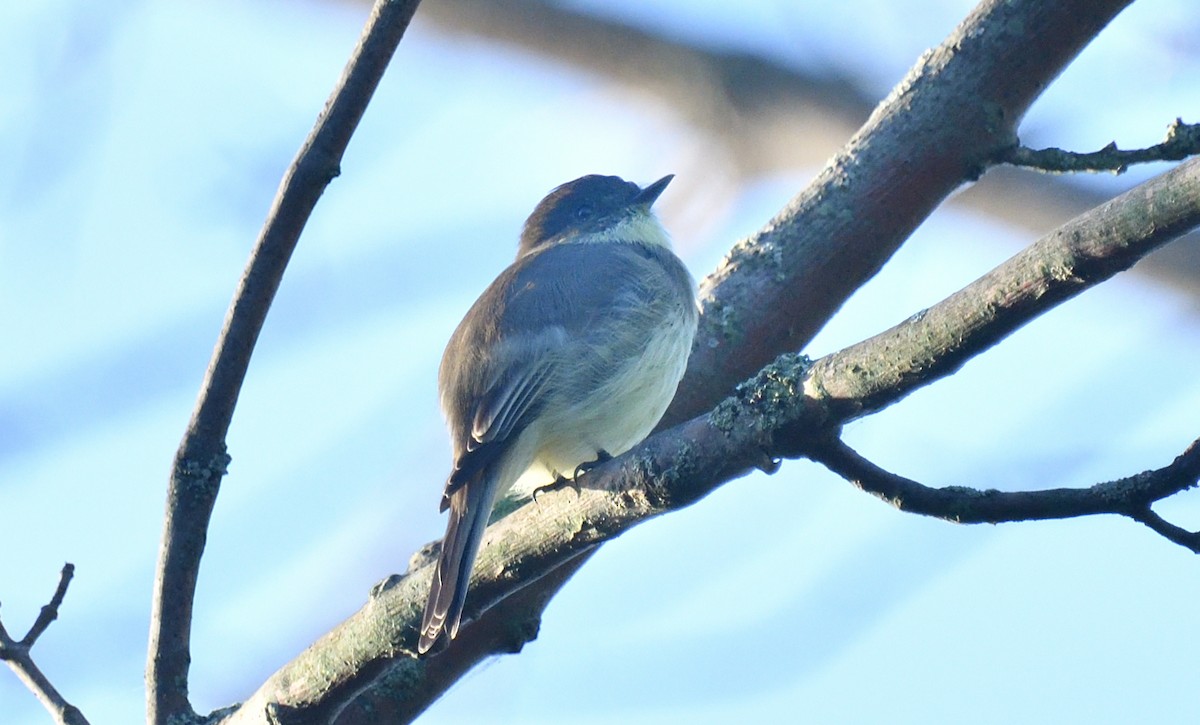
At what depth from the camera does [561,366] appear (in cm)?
417

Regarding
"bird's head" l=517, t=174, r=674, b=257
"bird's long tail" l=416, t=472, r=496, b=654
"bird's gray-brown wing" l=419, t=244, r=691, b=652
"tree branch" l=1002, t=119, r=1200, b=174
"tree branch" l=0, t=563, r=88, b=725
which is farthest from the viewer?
"bird's head" l=517, t=174, r=674, b=257

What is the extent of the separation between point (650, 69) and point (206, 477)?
4561 millimetres

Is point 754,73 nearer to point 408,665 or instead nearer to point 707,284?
point 707,284

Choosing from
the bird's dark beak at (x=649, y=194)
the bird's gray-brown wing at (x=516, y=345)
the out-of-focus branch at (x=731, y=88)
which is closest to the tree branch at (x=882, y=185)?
the bird's gray-brown wing at (x=516, y=345)

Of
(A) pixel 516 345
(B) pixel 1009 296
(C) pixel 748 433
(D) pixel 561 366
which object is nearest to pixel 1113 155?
(B) pixel 1009 296

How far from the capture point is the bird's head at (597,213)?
5527 millimetres

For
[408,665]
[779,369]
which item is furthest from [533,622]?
[779,369]

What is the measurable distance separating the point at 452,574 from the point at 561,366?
1387 millimetres

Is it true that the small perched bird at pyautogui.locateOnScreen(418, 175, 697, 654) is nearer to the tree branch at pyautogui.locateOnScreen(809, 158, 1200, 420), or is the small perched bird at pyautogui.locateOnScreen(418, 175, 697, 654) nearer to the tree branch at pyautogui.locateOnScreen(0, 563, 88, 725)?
the tree branch at pyautogui.locateOnScreen(0, 563, 88, 725)

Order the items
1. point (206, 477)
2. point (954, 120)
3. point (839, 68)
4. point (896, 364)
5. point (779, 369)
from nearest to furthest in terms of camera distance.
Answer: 1. point (896, 364)
2. point (779, 369)
3. point (206, 477)
4. point (954, 120)
5. point (839, 68)

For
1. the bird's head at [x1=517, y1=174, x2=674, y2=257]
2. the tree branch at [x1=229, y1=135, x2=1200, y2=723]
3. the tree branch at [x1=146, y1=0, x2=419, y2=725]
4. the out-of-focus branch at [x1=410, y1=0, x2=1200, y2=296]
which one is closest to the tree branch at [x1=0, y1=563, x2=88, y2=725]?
the tree branch at [x1=146, y1=0, x2=419, y2=725]

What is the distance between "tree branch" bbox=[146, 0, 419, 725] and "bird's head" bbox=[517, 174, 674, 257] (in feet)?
9.17

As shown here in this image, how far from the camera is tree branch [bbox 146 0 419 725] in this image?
254 cm

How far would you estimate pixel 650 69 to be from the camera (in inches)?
271
